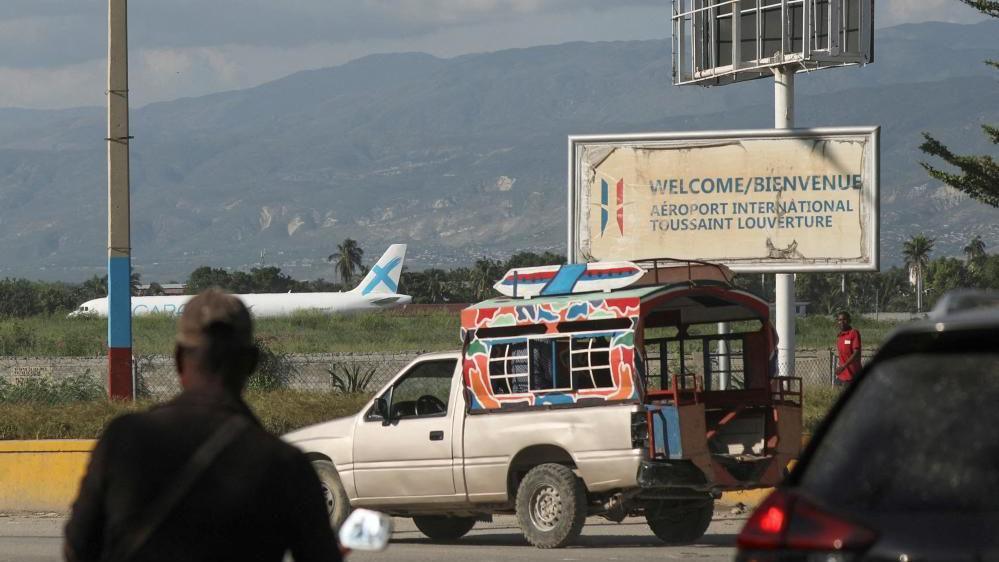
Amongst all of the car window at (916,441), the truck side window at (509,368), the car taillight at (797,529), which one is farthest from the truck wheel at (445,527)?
the car window at (916,441)

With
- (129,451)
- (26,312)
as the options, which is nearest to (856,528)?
(129,451)

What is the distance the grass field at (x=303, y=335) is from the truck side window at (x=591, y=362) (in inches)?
1360

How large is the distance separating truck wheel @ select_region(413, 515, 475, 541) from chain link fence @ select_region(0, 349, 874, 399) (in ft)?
32.0

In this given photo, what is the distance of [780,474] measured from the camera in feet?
45.8

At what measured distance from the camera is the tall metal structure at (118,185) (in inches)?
867

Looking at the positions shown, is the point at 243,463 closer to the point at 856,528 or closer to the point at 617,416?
the point at 856,528

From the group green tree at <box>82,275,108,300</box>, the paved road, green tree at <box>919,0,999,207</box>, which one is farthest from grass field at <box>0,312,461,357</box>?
green tree at <box>82,275,108,300</box>

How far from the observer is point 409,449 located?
1412cm

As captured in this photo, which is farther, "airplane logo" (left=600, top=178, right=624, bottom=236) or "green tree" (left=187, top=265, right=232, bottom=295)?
"green tree" (left=187, top=265, right=232, bottom=295)

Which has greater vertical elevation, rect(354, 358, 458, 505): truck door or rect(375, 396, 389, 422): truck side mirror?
rect(375, 396, 389, 422): truck side mirror

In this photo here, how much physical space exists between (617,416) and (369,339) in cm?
5423

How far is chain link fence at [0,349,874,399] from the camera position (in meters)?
27.5

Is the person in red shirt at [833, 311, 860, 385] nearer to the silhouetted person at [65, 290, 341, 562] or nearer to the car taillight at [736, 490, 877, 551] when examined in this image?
the car taillight at [736, 490, 877, 551]

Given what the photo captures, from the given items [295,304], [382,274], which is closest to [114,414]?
[295,304]
